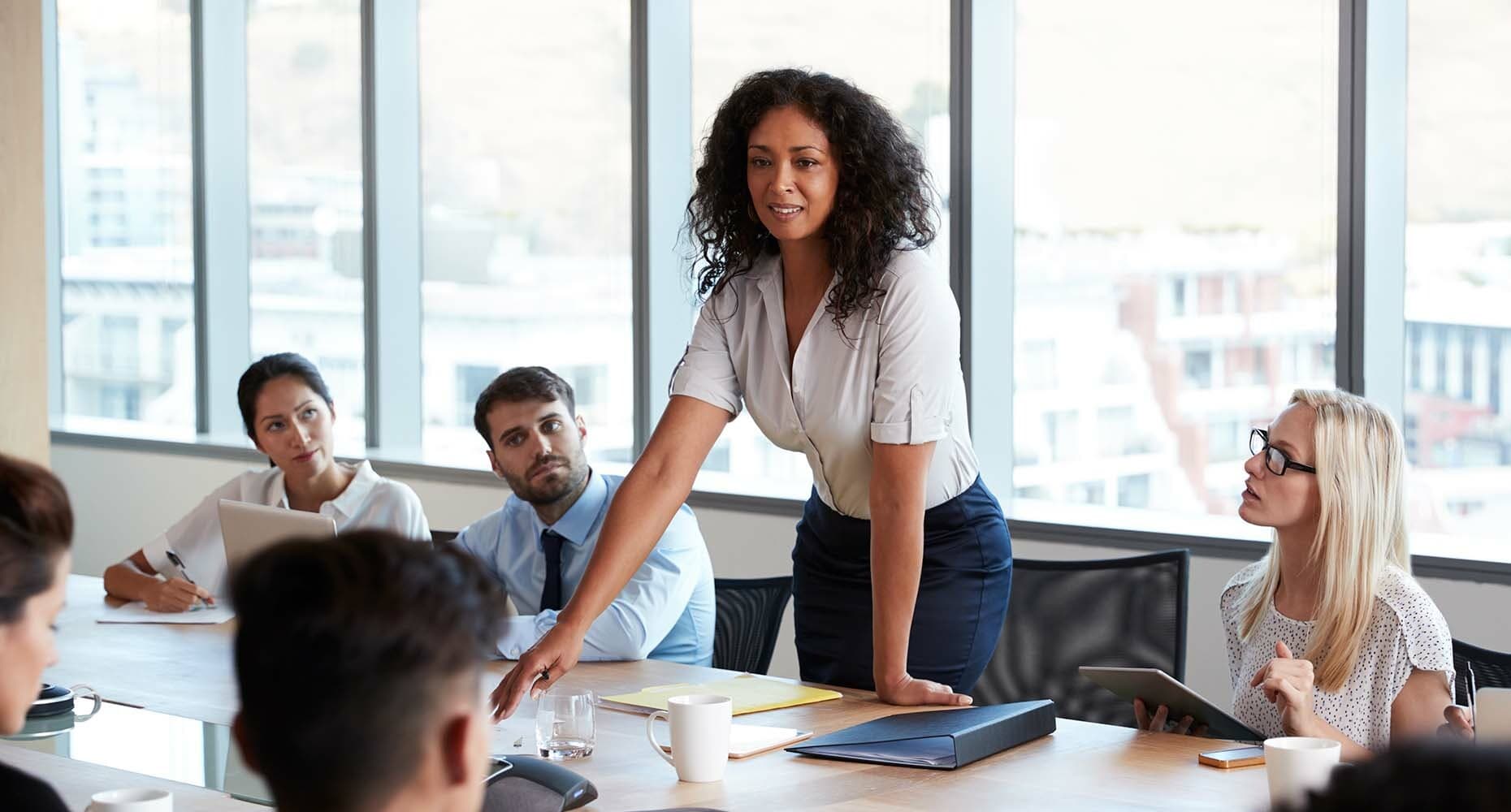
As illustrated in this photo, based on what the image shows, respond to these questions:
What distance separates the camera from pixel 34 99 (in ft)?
14.8

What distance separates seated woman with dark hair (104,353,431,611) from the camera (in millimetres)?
3445

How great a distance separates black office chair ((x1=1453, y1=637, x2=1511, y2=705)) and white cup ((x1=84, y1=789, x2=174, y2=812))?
1753 mm

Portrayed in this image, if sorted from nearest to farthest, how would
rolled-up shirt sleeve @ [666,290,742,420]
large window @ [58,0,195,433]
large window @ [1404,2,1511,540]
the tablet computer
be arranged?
1. the tablet computer
2. rolled-up shirt sleeve @ [666,290,742,420]
3. large window @ [1404,2,1511,540]
4. large window @ [58,0,195,433]

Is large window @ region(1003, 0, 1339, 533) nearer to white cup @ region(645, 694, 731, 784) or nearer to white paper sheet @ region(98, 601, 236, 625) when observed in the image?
white paper sheet @ region(98, 601, 236, 625)

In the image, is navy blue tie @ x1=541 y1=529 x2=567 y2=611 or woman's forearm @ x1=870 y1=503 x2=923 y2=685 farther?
navy blue tie @ x1=541 y1=529 x2=567 y2=611

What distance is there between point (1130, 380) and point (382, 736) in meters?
3.57

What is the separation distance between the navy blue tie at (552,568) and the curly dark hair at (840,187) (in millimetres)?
703

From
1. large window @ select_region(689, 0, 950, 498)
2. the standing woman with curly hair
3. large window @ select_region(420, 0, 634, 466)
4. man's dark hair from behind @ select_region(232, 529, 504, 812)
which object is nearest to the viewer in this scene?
man's dark hair from behind @ select_region(232, 529, 504, 812)

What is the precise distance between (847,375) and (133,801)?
125 cm

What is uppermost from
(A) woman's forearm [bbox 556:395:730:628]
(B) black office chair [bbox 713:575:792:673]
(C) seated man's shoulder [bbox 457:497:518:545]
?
Result: (A) woman's forearm [bbox 556:395:730:628]

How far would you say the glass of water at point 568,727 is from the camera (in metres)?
2.03

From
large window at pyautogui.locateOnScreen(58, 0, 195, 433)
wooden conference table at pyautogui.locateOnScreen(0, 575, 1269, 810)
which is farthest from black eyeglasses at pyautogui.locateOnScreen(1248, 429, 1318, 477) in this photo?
large window at pyautogui.locateOnScreen(58, 0, 195, 433)

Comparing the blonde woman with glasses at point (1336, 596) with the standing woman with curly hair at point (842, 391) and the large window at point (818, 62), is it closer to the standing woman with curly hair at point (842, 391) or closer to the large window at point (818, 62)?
the standing woman with curly hair at point (842, 391)

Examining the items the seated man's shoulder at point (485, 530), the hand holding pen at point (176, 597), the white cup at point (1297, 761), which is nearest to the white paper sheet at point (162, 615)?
the hand holding pen at point (176, 597)
